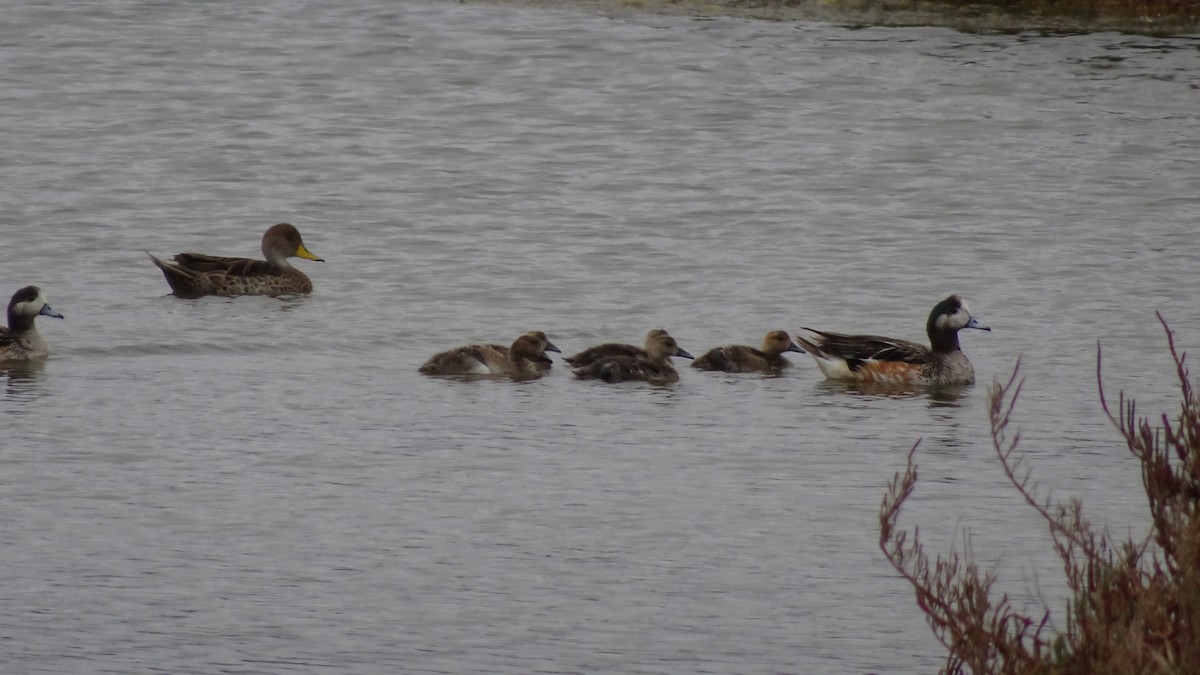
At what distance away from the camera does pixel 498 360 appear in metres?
12.9

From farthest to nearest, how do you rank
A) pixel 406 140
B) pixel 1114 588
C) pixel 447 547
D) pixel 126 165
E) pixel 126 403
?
pixel 406 140 → pixel 126 165 → pixel 126 403 → pixel 447 547 → pixel 1114 588

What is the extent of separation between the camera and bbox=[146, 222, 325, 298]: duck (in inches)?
644

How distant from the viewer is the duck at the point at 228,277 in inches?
644

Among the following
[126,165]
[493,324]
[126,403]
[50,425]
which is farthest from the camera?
[126,165]

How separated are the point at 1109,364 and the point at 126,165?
12461 mm

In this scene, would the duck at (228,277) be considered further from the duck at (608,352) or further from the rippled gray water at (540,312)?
the duck at (608,352)

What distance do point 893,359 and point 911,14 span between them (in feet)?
57.9

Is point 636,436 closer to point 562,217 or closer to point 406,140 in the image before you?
point 562,217

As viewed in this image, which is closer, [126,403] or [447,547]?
[447,547]

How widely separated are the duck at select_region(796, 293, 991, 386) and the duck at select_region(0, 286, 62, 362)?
481 cm

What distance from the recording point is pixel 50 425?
A: 1088cm

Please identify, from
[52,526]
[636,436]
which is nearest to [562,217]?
[636,436]

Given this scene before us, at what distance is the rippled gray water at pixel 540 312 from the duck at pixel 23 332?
197mm

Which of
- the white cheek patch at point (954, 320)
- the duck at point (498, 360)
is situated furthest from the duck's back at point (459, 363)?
the white cheek patch at point (954, 320)
